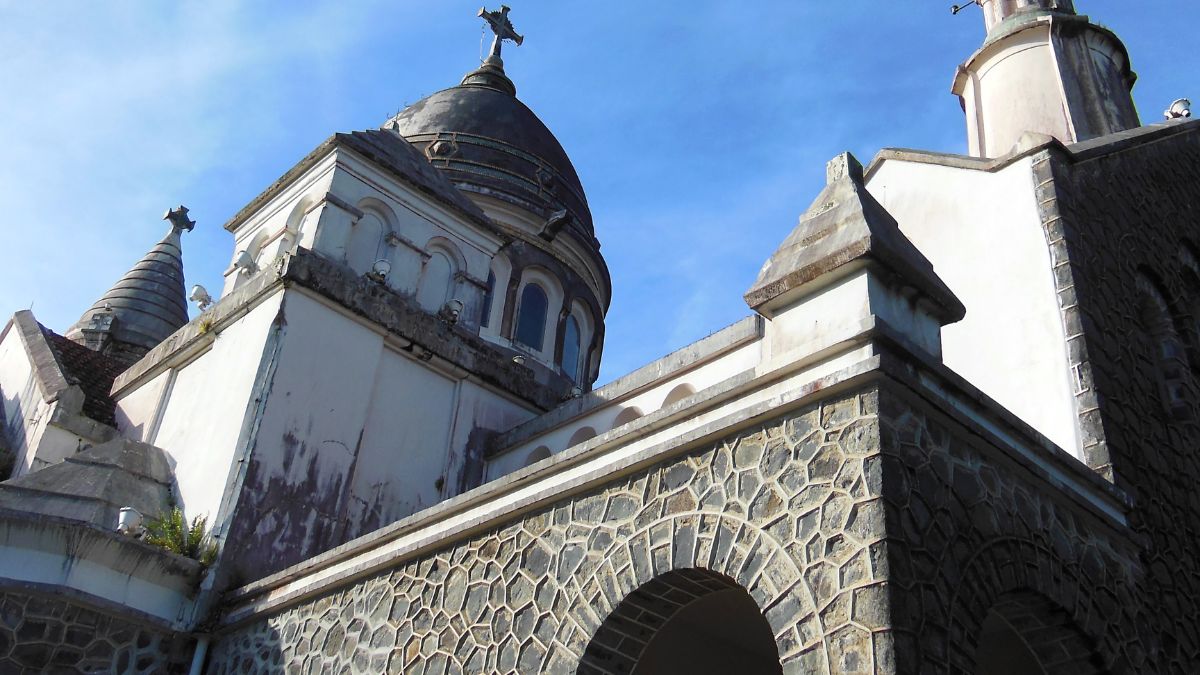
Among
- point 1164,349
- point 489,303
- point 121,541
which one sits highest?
point 489,303

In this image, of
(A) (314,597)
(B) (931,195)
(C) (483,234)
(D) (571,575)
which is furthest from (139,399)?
(B) (931,195)

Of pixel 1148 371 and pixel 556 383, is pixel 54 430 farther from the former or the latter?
pixel 1148 371

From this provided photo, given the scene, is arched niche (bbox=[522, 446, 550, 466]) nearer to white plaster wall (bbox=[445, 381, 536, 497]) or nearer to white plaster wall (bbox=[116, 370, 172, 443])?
white plaster wall (bbox=[445, 381, 536, 497])

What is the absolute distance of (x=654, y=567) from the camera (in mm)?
6207

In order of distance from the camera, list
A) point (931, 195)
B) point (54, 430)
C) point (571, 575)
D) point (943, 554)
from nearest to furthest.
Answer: point (943, 554) < point (571, 575) < point (931, 195) < point (54, 430)

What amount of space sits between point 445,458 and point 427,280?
8.26 ft

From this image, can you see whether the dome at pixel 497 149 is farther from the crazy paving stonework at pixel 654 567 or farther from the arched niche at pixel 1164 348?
the crazy paving stonework at pixel 654 567

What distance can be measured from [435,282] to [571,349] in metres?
6.63

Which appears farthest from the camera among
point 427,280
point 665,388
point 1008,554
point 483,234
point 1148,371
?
point 483,234

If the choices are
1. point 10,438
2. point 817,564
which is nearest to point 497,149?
point 10,438

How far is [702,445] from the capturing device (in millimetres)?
6324

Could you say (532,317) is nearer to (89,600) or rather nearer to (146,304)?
(146,304)

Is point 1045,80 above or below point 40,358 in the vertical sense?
above

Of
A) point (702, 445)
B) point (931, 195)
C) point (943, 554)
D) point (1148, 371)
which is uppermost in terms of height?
point (931, 195)
